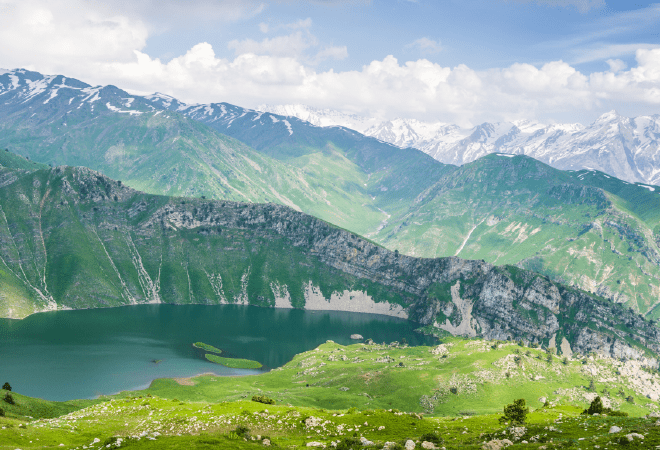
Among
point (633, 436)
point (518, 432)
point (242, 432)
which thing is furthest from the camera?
point (242, 432)

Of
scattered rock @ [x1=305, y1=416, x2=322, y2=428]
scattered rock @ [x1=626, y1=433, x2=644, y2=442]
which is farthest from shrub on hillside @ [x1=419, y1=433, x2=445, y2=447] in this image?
scattered rock @ [x1=626, y1=433, x2=644, y2=442]

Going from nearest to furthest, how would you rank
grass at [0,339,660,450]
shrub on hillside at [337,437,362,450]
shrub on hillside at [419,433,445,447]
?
shrub on hillside at [337,437,362,450]
shrub on hillside at [419,433,445,447]
grass at [0,339,660,450]

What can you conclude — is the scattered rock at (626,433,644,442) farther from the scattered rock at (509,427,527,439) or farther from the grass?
the scattered rock at (509,427,527,439)

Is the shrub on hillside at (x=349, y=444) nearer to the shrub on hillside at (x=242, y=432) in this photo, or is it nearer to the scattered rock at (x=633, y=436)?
the shrub on hillside at (x=242, y=432)

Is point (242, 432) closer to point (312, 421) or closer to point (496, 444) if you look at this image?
point (312, 421)

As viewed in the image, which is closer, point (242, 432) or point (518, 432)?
point (518, 432)

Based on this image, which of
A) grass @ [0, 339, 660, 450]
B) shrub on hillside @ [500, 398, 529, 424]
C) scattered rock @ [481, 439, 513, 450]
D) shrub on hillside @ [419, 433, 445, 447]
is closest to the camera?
scattered rock @ [481, 439, 513, 450]

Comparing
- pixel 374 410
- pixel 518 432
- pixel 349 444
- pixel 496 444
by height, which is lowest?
pixel 374 410

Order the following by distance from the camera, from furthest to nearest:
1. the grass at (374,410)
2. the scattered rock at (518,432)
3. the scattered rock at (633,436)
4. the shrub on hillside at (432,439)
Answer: the grass at (374,410), the shrub on hillside at (432,439), the scattered rock at (518,432), the scattered rock at (633,436)

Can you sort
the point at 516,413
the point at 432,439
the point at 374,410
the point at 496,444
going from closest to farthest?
1. the point at 496,444
2. the point at 432,439
3. the point at 516,413
4. the point at 374,410

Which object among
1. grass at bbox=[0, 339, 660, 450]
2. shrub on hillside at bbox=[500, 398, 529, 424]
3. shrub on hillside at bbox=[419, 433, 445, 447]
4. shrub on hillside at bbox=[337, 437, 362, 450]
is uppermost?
shrub on hillside at bbox=[419, 433, 445, 447]

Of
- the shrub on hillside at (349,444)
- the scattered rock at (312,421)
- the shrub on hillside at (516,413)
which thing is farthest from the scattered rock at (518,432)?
the scattered rock at (312,421)

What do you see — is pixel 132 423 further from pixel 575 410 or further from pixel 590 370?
pixel 590 370

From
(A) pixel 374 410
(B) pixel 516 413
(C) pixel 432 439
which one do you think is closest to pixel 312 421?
(A) pixel 374 410
